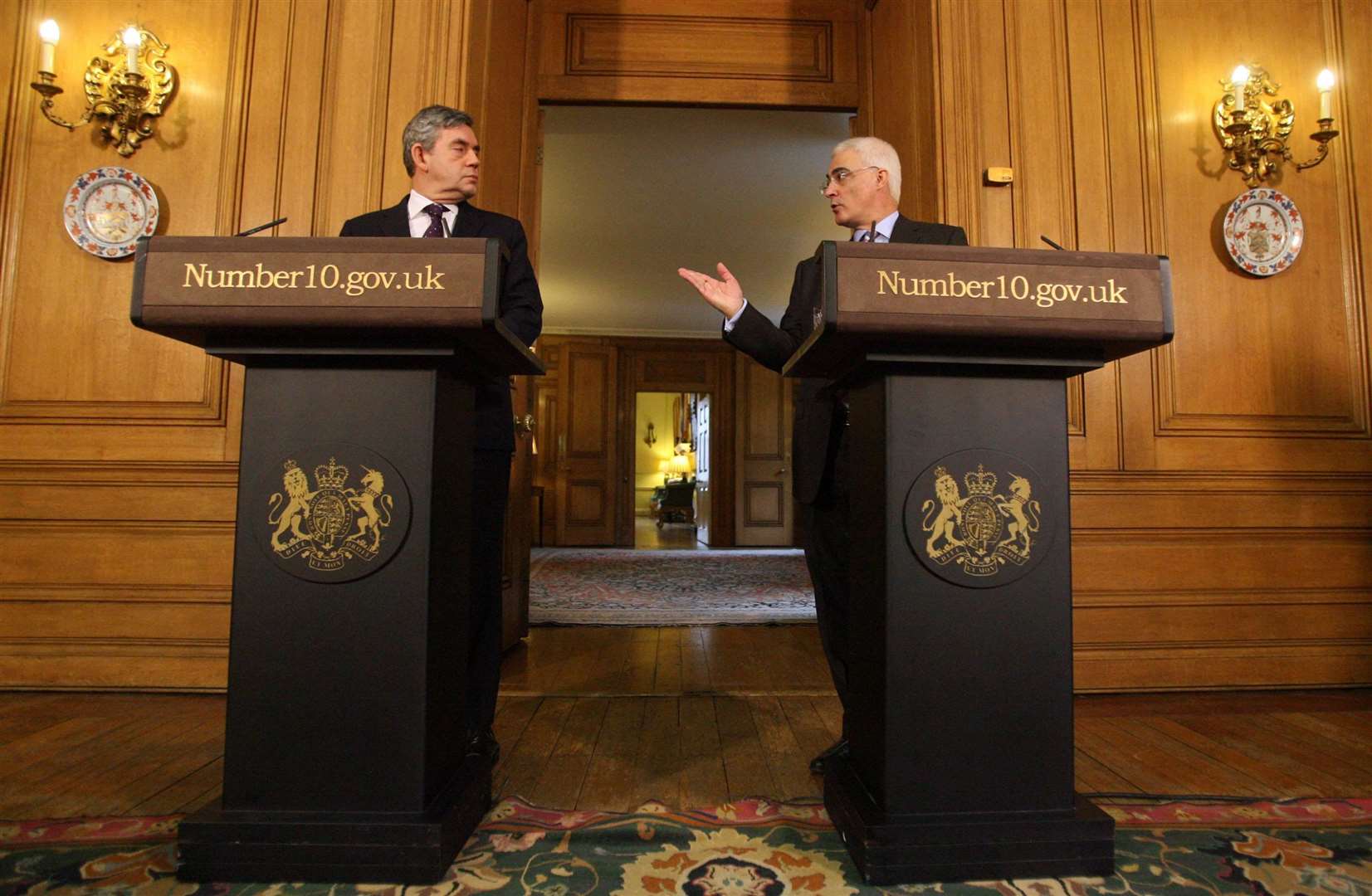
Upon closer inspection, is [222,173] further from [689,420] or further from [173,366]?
[689,420]

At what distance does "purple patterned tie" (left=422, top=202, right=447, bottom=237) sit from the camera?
1.63 m

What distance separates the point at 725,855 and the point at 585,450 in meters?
8.36

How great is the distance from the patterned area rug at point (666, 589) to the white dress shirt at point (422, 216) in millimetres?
2320

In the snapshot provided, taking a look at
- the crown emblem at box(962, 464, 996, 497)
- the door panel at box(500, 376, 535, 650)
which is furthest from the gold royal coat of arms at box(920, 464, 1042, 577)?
the door panel at box(500, 376, 535, 650)

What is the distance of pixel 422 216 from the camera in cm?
166

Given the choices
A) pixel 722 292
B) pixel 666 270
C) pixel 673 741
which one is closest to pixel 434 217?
pixel 722 292

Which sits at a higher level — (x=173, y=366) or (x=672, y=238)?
(x=672, y=238)

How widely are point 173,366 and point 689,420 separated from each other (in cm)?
1367

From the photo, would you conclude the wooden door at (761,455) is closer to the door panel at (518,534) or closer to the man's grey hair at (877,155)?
the door panel at (518,534)

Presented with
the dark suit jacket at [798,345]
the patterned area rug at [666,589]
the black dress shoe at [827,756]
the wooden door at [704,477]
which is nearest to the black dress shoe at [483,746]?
the black dress shoe at [827,756]

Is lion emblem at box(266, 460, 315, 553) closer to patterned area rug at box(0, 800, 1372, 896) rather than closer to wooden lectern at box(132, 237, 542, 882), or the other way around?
wooden lectern at box(132, 237, 542, 882)

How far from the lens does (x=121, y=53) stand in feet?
7.98

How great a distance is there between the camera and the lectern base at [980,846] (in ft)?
3.57

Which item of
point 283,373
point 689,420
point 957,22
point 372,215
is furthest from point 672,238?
point 689,420
